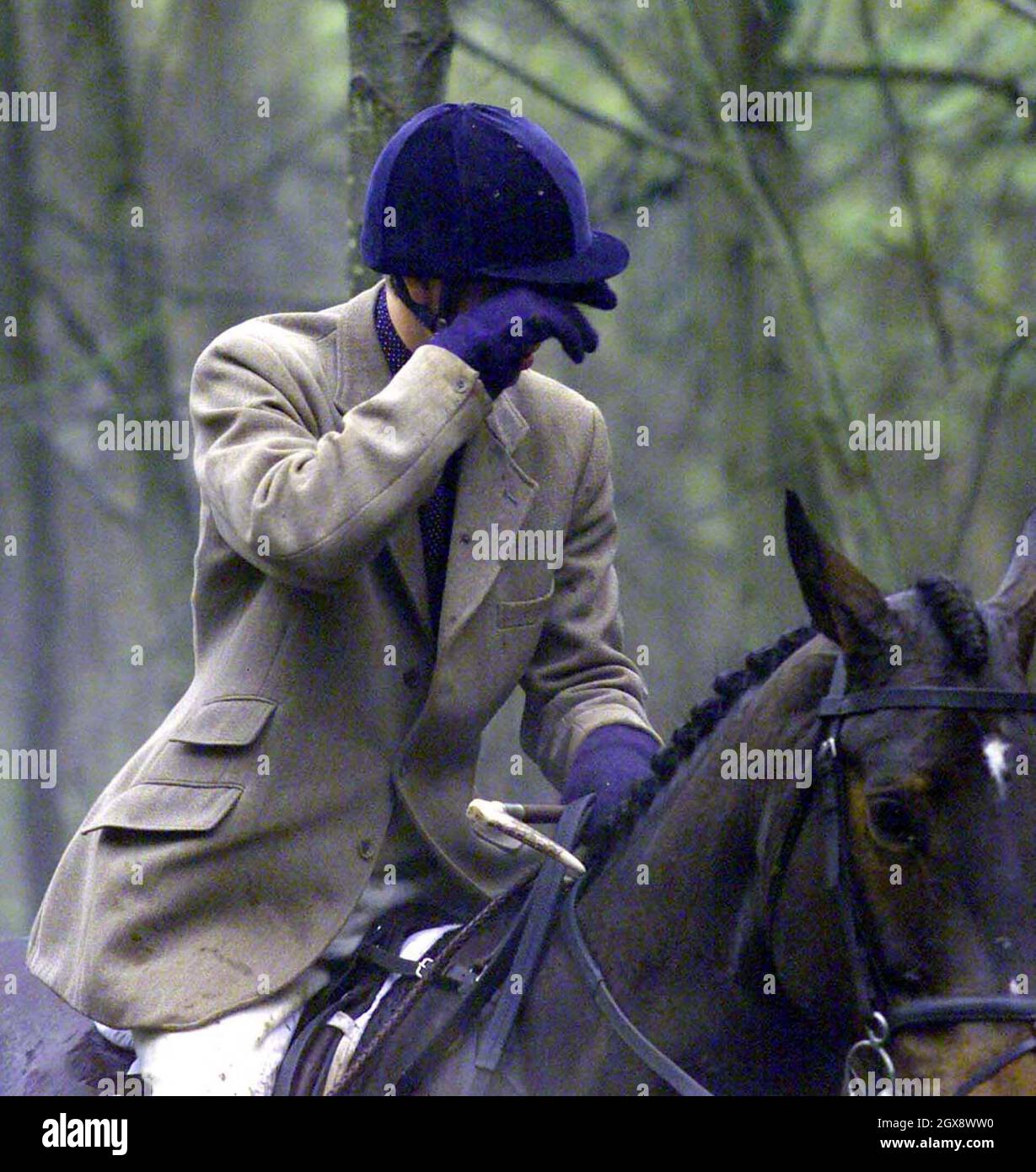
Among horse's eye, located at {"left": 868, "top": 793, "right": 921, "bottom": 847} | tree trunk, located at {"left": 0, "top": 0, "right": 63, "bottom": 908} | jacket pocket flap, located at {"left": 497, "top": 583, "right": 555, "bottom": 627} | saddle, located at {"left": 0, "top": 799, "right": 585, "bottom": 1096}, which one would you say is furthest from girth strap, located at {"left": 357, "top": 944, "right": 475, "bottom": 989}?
tree trunk, located at {"left": 0, "top": 0, "right": 63, "bottom": 908}

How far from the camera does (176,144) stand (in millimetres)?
10852

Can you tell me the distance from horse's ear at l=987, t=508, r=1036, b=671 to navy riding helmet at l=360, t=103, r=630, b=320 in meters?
0.87

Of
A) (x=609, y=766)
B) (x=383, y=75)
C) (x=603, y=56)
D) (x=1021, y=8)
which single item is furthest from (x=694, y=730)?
(x=603, y=56)

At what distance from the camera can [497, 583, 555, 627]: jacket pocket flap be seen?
3439mm

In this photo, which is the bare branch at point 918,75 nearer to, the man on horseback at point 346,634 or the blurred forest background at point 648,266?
the blurred forest background at point 648,266

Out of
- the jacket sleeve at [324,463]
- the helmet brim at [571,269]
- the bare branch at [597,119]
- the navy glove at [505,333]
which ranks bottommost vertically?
the jacket sleeve at [324,463]

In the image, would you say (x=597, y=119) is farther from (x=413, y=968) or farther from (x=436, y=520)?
(x=413, y=968)

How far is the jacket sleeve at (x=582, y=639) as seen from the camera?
3.66 meters

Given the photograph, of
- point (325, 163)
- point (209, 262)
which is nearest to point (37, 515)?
point (209, 262)

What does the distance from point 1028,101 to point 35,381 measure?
→ 5.17 m

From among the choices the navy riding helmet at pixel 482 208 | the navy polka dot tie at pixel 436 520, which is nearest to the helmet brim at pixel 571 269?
the navy riding helmet at pixel 482 208

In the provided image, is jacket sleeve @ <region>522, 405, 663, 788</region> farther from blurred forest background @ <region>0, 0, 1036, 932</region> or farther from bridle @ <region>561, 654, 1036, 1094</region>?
blurred forest background @ <region>0, 0, 1036, 932</region>

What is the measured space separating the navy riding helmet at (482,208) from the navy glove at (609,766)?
0.86 metres
